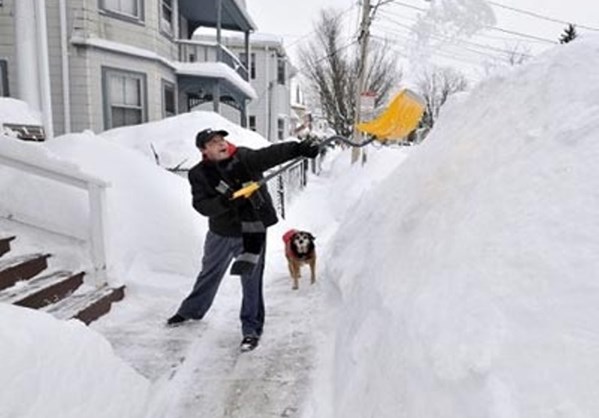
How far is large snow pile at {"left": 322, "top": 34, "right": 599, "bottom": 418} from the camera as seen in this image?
1.79m

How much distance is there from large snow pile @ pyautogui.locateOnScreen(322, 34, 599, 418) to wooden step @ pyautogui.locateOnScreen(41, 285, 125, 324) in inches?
76.1

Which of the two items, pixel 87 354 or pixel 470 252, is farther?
pixel 87 354

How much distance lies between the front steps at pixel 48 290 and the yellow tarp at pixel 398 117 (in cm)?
261

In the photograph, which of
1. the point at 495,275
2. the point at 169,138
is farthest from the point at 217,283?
the point at 169,138

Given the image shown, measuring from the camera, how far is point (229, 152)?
413 cm

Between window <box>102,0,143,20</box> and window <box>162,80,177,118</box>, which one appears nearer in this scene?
window <box>102,0,143,20</box>

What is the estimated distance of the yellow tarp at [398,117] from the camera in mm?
4570

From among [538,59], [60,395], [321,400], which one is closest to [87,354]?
[60,395]

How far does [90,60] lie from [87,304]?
23.8 ft

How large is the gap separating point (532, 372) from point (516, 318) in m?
0.23

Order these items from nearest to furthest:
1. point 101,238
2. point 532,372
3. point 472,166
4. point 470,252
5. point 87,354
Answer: point 532,372 → point 470,252 → point 87,354 → point 472,166 → point 101,238

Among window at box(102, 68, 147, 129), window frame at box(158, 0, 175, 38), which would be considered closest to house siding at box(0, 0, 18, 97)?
window at box(102, 68, 147, 129)

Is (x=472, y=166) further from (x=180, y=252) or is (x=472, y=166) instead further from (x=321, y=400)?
(x=180, y=252)

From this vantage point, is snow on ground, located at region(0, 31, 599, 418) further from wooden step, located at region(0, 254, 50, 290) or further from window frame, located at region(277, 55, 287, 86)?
window frame, located at region(277, 55, 287, 86)
